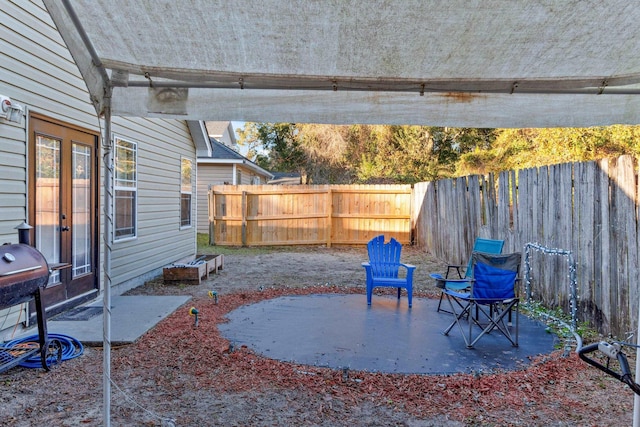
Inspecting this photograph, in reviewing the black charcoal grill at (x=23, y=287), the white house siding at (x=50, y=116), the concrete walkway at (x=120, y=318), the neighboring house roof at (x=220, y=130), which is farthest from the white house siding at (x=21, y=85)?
the neighboring house roof at (x=220, y=130)

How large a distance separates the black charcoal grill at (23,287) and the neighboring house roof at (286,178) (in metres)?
20.1

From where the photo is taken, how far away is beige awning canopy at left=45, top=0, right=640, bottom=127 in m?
1.68

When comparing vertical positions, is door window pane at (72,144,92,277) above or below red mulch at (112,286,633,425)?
above

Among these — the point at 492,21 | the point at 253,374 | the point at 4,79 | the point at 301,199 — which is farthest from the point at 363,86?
the point at 301,199

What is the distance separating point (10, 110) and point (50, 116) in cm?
67

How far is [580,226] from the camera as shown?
4215 millimetres

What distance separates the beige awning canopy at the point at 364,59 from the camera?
5.53 ft

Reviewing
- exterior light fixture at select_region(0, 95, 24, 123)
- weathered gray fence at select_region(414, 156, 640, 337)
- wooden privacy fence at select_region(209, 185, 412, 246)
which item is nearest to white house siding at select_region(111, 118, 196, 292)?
exterior light fixture at select_region(0, 95, 24, 123)

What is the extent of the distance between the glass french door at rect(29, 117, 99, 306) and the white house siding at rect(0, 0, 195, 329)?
17 centimetres

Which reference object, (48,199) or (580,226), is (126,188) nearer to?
Result: (48,199)

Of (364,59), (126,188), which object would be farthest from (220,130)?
(364,59)

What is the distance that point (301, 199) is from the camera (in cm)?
1202

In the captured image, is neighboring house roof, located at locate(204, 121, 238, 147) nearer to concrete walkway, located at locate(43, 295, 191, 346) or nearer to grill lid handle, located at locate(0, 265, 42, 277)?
concrete walkway, located at locate(43, 295, 191, 346)

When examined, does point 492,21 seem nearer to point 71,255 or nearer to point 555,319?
point 555,319
